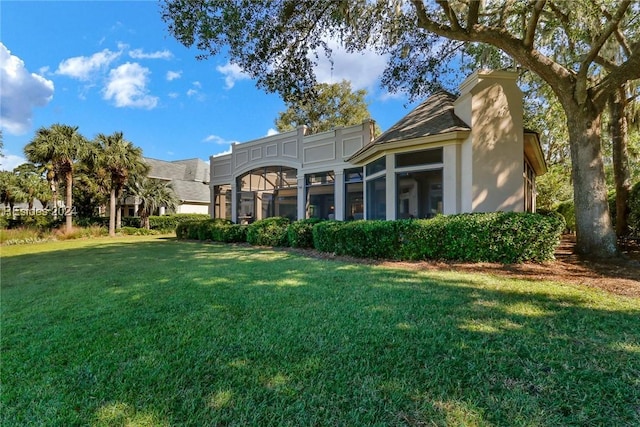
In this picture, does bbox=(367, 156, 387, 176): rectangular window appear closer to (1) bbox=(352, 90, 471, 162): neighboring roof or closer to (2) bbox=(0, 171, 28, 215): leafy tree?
(1) bbox=(352, 90, 471, 162): neighboring roof

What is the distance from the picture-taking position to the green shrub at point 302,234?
10352 millimetres

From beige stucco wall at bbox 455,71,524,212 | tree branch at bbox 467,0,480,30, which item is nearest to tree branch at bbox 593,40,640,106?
beige stucco wall at bbox 455,71,524,212

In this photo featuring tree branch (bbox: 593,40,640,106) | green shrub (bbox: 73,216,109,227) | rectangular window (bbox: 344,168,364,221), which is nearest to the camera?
tree branch (bbox: 593,40,640,106)

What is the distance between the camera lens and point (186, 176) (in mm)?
33000

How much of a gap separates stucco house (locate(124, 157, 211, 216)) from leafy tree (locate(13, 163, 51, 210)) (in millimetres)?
6134

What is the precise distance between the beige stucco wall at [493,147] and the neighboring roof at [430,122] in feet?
1.82

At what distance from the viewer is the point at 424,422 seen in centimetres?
184

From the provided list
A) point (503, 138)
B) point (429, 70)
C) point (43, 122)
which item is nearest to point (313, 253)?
point (503, 138)

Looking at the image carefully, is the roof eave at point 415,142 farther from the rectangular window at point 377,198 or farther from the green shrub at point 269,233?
the green shrub at point 269,233

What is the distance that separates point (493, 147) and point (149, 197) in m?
24.4

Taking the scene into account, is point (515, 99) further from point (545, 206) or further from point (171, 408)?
point (545, 206)

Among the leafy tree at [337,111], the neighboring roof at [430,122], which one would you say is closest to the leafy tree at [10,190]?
the leafy tree at [337,111]

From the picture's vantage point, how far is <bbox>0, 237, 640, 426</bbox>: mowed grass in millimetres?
1961

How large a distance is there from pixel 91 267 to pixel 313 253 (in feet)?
19.0
